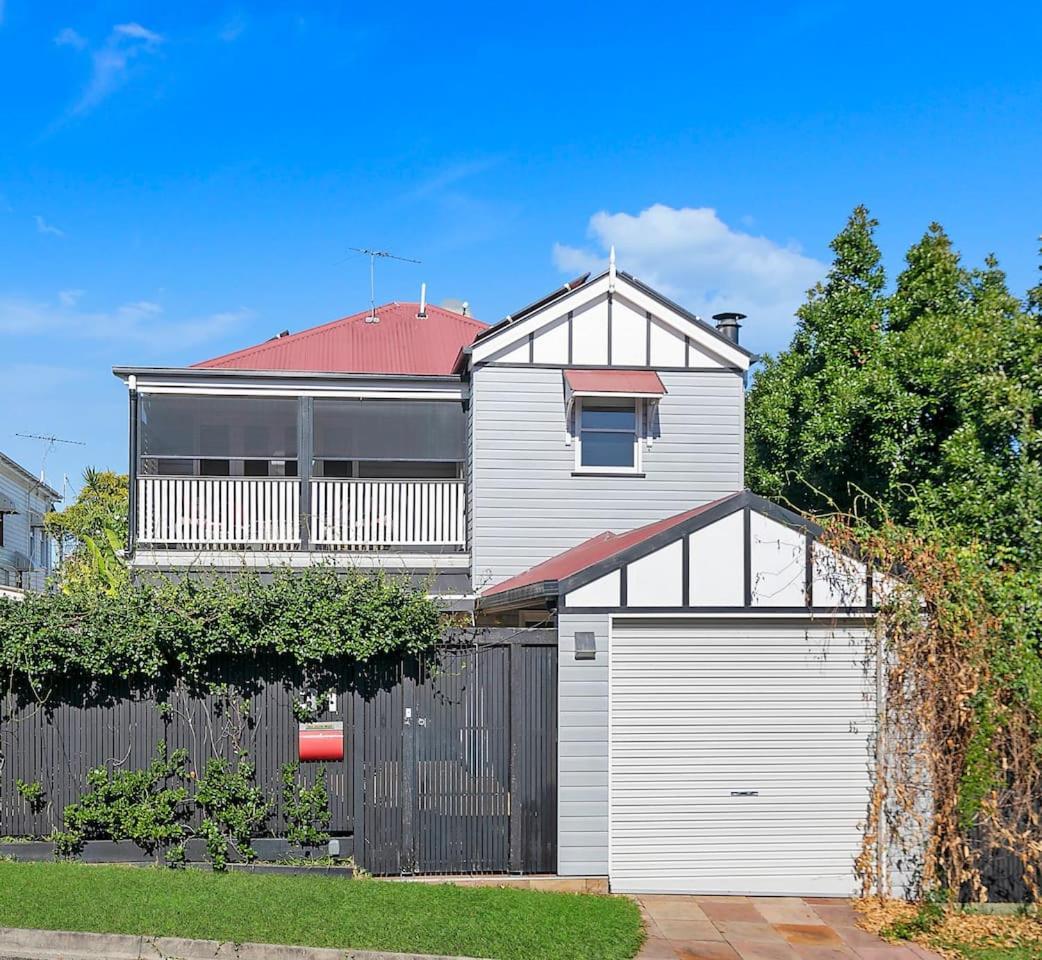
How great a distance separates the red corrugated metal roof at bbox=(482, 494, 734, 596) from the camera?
34.1ft

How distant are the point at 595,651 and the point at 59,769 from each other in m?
5.12

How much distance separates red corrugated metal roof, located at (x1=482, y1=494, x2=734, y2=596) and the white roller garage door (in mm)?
997

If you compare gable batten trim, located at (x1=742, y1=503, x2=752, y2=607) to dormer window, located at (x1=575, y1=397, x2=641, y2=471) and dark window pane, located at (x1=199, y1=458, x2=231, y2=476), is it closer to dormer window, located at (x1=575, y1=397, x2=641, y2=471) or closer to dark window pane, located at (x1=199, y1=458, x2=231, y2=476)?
dormer window, located at (x1=575, y1=397, x2=641, y2=471)

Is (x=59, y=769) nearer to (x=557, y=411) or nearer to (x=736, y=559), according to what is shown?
(x=736, y=559)

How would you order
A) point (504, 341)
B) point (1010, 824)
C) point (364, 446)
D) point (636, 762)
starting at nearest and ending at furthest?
point (1010, 824) → point (636, 762) → point (504, 341) → point (364, 446)

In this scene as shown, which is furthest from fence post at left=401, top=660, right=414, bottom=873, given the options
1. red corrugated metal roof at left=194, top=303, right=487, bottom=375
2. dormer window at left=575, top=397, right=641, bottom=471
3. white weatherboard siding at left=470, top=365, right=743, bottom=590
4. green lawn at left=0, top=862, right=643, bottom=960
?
red corrugated metal roof at left=194, top=303, right=487, bottom=375

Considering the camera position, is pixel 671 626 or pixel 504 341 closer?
pixel 671 626

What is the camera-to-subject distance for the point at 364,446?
16.0 m

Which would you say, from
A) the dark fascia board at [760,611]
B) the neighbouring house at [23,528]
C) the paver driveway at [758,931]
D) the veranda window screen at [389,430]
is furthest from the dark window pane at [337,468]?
the neighbouring house at [23,528]

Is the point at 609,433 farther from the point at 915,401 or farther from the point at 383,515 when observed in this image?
the point at 915,401


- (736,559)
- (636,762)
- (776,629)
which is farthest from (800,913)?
(736,559)

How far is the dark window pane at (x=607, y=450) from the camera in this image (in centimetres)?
1521

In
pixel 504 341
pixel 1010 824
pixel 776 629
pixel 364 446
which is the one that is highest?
pixel 504 341

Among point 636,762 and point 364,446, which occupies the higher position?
point 364,446
